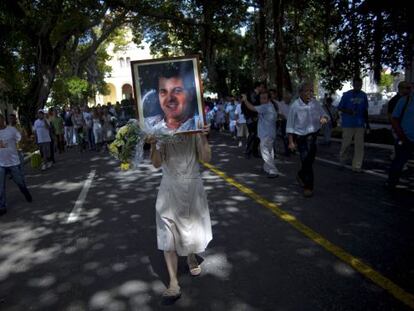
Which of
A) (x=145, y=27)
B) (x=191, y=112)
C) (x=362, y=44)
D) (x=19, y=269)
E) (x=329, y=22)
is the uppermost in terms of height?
(x=145, y=27)

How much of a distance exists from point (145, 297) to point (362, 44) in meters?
Result: 12.7

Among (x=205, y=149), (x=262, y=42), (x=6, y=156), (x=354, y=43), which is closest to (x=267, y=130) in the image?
(x=6, y=156)

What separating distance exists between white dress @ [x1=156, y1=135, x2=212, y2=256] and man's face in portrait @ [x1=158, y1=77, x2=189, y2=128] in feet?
0.72

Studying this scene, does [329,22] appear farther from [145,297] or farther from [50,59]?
[50,59]

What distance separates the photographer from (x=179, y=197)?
158 inches

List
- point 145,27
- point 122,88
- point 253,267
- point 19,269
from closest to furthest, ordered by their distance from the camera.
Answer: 1. point 253,267
2. point 19,269
3. point 145,27
4. point 122,88

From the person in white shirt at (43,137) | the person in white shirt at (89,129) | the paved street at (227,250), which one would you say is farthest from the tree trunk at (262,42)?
Result: the paved street at (227,250)

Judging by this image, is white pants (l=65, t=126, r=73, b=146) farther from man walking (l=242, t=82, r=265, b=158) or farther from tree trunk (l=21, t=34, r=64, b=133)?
man walking (l=242, t=82, r=265, b=158)

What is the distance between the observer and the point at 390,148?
12484mm

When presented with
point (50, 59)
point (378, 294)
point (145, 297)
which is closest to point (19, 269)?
point (145, 297)

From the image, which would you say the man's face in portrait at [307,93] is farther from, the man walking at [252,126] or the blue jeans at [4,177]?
the blue jeans at [4,177]

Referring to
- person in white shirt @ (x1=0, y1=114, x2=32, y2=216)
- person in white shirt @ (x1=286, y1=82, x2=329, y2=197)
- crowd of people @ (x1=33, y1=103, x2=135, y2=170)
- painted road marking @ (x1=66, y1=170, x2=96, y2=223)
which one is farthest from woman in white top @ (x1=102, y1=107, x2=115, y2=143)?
person in white shirt @ (x1=286, y1=82, x2=329, y2=197)

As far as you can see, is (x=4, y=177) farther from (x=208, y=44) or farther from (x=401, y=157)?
(x=208, y=44)

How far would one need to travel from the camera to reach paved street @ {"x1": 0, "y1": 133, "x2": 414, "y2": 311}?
3.87 meters
